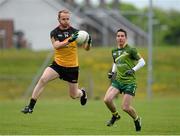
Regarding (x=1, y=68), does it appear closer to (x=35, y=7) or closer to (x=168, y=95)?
(x=35, y=7)

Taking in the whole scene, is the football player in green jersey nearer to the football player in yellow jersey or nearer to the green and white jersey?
the green and white jersey

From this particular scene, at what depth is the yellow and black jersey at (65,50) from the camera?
16875 mm

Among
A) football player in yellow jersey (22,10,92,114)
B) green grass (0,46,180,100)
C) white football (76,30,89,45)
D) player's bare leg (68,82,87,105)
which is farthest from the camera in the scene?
green grass (0,46,180,100)

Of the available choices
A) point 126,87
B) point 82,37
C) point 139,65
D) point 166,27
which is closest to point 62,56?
point 82,37

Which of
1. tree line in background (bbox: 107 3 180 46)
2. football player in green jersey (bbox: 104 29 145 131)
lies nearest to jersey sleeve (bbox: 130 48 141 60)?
football player in green jersey (bbox: 104 29 145 131)

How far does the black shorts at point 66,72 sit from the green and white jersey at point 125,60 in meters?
1.24

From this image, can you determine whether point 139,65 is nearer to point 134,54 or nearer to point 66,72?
point 134,54

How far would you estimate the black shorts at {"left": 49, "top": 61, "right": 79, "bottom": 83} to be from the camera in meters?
17.1

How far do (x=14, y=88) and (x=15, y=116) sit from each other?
18.1 meters

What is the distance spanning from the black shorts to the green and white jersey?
124 centimetres

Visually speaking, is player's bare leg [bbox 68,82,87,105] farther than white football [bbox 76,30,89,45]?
Yes

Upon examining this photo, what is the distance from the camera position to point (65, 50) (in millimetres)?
17000

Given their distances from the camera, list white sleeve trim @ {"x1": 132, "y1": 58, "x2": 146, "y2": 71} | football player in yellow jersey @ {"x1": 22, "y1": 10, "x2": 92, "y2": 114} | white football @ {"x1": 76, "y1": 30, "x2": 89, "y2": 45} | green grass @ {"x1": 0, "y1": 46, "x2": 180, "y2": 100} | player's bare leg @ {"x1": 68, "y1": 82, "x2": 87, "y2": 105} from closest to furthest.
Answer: white sleeve trim @ {"x1": 132, "y1": 58, "x2": 146, "y2": 71}, white football @ {"x1": 76, "y1": 30, "x2": 89, "y2": 45}, football player in yellow jersey @ {"x1": 22, "y1": 10, "x2": 92, "y2": 114}, player's bare leg @ {"x1": 68, "y1": 82, "x2": 87, "y2": 105}, green grass @ {"x1": 0, "y1": 46, "x2": 180, "y2": 100}

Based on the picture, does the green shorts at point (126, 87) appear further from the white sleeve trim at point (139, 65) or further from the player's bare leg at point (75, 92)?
the player's bare leg at point (75, 92)
